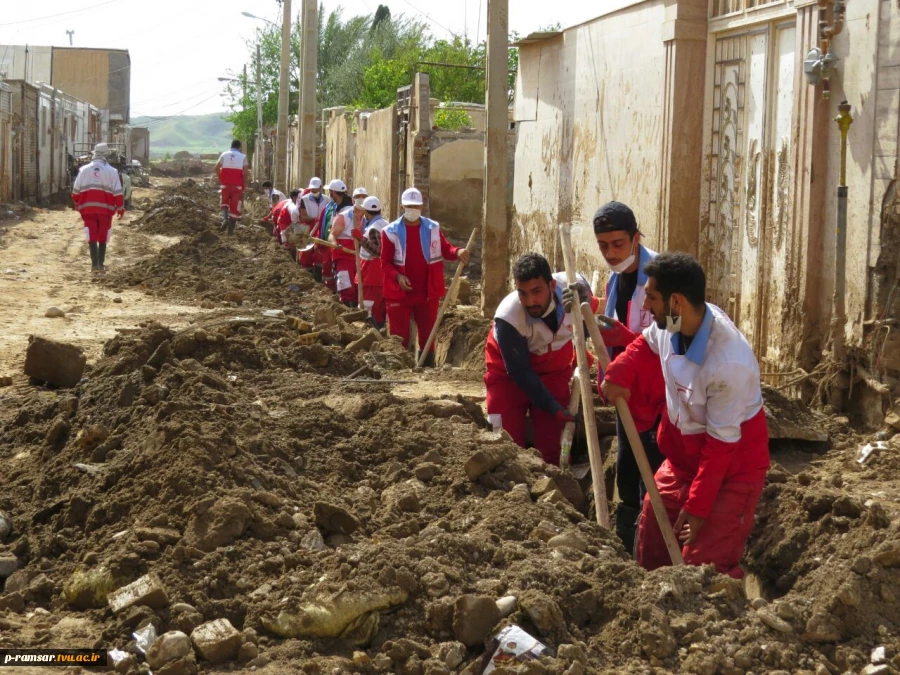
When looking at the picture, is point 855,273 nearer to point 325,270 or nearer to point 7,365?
point 7,365

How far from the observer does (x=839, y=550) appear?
497 cm

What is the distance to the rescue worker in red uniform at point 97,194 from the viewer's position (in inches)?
615

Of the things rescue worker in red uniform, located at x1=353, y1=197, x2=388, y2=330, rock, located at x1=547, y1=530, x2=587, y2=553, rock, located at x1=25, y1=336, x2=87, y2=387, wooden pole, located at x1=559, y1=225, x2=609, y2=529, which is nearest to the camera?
rock, located at x1=547, y1=530, x2=587, y2=553

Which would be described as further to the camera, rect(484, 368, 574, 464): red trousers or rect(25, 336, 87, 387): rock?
rect(25, 336, 87, 387): rock

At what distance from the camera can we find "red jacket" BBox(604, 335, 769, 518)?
458 centimetres

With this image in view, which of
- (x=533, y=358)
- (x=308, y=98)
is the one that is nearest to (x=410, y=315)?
(x=533, y=358)

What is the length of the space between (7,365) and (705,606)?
705 centimetres

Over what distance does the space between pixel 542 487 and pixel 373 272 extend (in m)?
7.52

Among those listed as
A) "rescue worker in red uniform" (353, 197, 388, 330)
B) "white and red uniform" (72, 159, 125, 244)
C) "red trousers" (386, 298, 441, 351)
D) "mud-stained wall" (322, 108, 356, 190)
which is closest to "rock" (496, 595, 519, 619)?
"red trousers" (386, 298, 441, 351)

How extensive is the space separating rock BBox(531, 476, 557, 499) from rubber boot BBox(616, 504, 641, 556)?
0.64 meters

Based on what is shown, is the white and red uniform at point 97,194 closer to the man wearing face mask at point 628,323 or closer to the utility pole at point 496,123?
the utility pole at point 496,123

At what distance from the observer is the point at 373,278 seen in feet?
41.3

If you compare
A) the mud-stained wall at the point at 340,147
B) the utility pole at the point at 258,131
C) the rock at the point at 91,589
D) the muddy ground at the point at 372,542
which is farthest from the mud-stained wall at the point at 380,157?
the utility pole at the point at 258,131

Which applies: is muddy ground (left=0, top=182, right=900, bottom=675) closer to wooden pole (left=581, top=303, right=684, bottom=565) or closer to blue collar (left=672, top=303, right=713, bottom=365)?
wooden pole (left=581, top=303, right=684, bottom=565)
